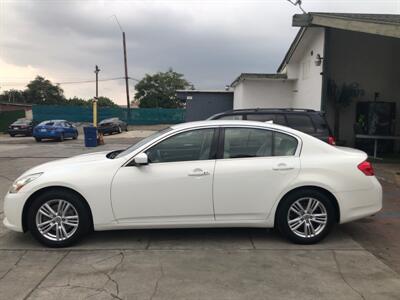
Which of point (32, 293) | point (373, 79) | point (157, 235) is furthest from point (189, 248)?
point (373, 79)

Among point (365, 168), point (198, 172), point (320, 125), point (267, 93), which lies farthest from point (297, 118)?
point (267, 93)

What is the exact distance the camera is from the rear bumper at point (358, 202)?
5.34m

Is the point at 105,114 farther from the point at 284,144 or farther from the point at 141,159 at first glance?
the point at 284,144

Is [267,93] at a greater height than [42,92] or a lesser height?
lesser

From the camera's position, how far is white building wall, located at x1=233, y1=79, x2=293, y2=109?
2003cm

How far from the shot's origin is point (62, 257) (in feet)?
16.1

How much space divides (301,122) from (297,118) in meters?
0.12

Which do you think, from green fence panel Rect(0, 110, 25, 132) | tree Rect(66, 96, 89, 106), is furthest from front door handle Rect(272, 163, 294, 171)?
tree Rect(66, 96, 89, 106)

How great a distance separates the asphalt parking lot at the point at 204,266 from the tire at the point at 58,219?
0.14 meters

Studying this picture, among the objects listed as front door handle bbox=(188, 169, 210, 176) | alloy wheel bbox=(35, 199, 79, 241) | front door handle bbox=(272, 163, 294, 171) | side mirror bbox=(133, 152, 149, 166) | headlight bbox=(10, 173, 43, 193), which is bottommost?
alloy wheel bbox=(35, 199, 79, 241)

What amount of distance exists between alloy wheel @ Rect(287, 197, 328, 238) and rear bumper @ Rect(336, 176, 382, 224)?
→ 25 cm

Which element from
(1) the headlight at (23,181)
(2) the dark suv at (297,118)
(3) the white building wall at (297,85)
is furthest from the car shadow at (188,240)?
(3) the white building wall at (297,85)

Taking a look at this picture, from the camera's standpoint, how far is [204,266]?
4.57 meters

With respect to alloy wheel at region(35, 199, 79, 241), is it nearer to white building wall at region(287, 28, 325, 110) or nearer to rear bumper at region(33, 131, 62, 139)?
white building wall at region(287, 28, 325, 110)
